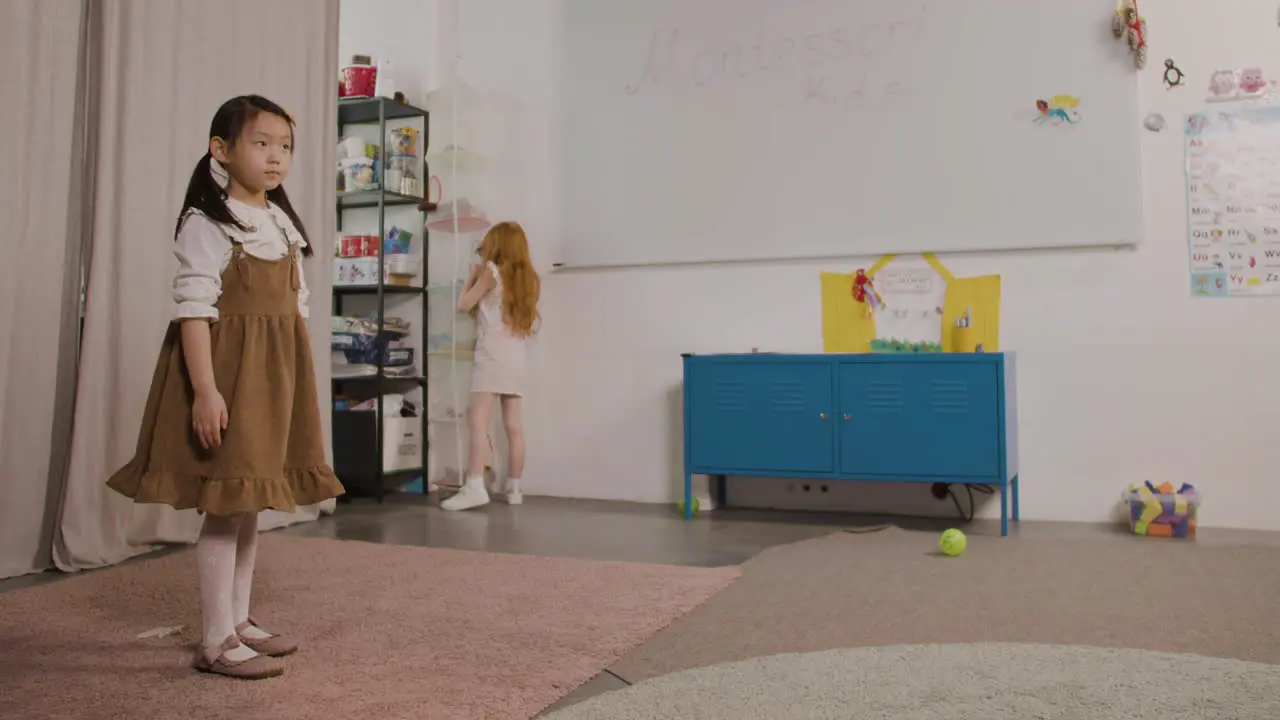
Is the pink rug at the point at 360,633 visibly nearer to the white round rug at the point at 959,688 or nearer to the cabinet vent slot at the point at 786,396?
the white round rug at the point at 959,688

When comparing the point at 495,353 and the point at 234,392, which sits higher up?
the point at 495,353

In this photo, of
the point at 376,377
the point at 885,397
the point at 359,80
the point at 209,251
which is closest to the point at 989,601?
the point at 885,397

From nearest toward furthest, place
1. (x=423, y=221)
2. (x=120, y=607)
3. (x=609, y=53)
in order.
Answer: (x=120, y=607), (x=609, y=53), (x=423, y=221)

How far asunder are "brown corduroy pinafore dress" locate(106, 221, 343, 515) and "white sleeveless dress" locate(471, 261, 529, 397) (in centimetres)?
212

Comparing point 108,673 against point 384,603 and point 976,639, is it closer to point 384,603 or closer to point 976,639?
point 384,603

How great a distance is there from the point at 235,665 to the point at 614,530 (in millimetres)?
1745

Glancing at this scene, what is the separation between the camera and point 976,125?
3.61 metres

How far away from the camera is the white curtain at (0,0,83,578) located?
2.58m

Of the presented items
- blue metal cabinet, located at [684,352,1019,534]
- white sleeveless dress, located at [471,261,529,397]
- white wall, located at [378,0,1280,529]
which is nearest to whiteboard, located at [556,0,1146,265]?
white wall, located at [378,0,1280,529]

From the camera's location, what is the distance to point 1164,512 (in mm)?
3152

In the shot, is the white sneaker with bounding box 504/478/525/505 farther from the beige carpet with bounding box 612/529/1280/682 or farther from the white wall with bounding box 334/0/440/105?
the white wall with bounding box 334/0/440/105

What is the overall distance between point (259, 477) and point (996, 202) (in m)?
2.81

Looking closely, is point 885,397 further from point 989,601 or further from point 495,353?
point 495,353

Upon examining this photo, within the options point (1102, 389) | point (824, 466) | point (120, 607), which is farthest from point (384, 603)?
point (1102, 389)
